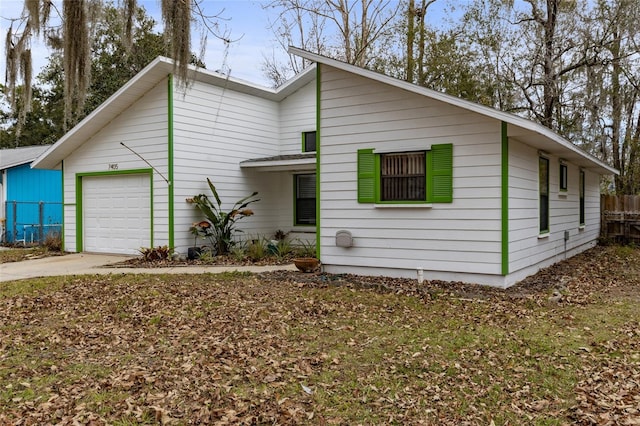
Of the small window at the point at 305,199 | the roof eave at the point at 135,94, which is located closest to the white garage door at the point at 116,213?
the roof eave at the point at 135,94

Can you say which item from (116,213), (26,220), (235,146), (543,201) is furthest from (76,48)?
(26,220)

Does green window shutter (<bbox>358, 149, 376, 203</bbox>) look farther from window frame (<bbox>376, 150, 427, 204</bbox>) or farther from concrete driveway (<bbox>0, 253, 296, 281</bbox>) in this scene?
concrete driveway (<bbox>0, 253, 296, 281</bbox>)

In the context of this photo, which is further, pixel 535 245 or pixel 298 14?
pixel 298 14

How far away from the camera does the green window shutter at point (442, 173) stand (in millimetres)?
7891

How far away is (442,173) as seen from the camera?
26.1 feet

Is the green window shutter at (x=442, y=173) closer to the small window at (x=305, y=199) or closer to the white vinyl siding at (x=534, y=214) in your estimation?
the white vinyl siding at (x=534, y=214)

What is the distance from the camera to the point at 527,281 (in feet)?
27.6

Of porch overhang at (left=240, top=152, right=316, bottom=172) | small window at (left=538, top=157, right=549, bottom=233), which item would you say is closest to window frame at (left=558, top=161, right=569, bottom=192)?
small window at (left=538, top=157, right=549, bottom=233)

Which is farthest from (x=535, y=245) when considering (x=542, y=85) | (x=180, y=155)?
(x=542, y=85)

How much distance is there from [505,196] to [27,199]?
15.9m

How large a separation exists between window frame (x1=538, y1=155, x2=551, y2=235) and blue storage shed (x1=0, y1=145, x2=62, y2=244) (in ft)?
48.6

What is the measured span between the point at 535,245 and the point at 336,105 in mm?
4500

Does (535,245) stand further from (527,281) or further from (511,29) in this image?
(511,29)

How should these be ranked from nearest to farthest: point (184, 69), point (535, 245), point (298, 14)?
point (184, 69), point (535, 245), point (298, 14)
